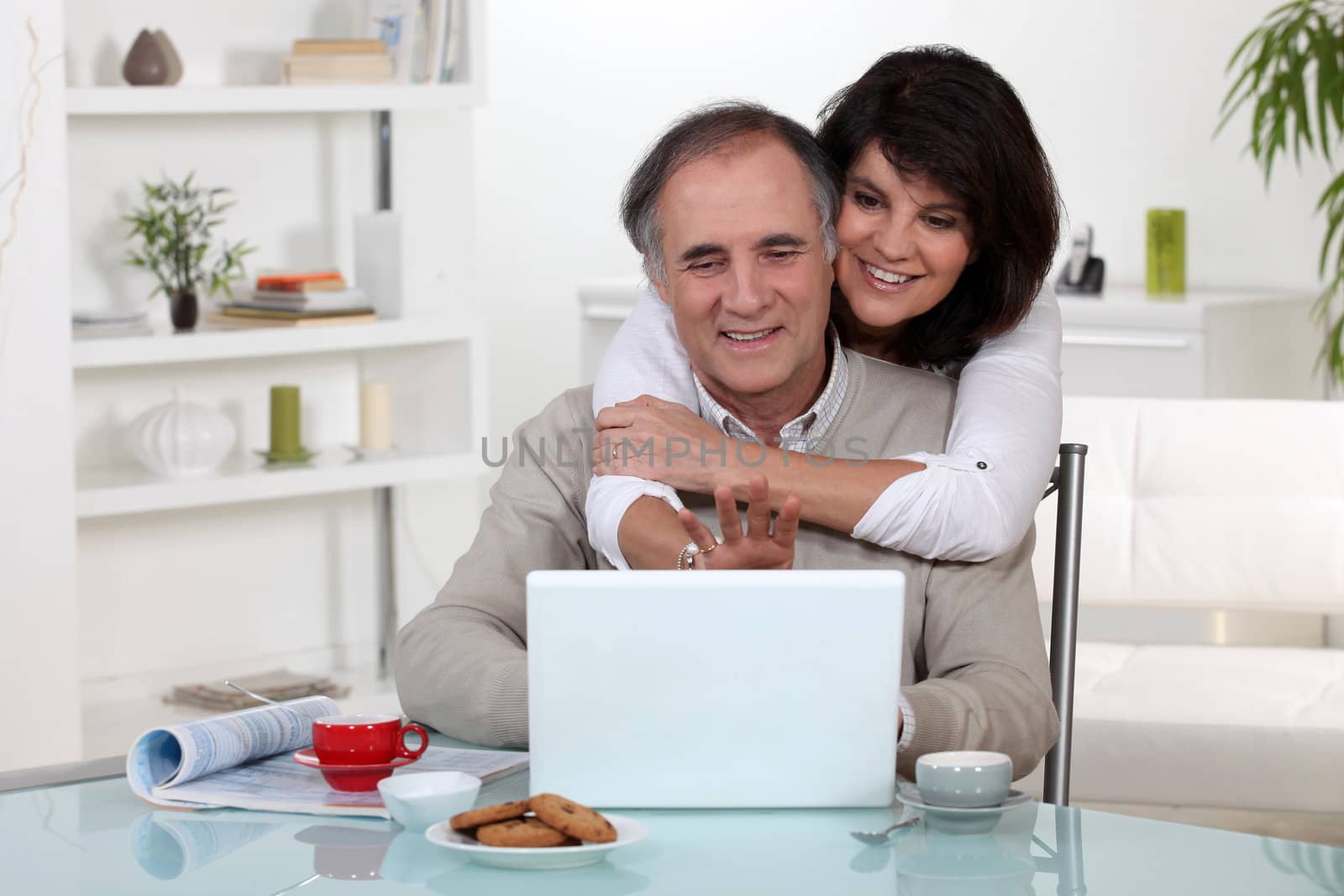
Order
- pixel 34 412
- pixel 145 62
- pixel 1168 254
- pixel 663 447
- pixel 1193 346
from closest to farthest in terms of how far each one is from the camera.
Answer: pixel 663 447 → pixel 34 412 → pixel 145 62 → pixel 1193 346 → pixel 1168 254

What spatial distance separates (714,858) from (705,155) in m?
0.84

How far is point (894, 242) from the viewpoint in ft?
6.04

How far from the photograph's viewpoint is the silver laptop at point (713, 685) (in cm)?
121

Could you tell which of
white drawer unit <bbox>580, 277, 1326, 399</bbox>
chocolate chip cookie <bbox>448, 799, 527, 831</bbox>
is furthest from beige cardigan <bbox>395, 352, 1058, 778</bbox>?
white drawer unit <bbox>580, 277, 1326, 399</bbox>

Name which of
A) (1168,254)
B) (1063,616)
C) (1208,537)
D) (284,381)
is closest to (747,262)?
(1063,616)

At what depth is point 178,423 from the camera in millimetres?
3543

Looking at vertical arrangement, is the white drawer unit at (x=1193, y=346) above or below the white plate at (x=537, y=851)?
above

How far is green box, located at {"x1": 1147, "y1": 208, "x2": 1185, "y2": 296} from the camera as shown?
4430 mm

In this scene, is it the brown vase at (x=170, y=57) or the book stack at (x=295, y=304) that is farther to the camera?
the book stack at (x=295, y=304)

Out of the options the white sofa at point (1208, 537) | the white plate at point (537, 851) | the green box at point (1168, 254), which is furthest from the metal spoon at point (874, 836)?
the green box at point (1168, 254)

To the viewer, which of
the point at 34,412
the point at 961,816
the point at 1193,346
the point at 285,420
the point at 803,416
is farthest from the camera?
the point at 1193,346

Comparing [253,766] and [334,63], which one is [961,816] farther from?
[334,63]

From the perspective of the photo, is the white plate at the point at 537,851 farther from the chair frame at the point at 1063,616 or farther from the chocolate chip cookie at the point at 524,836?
the chair frame at the point at 1063,616

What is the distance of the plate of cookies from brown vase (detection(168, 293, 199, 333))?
101 inches
